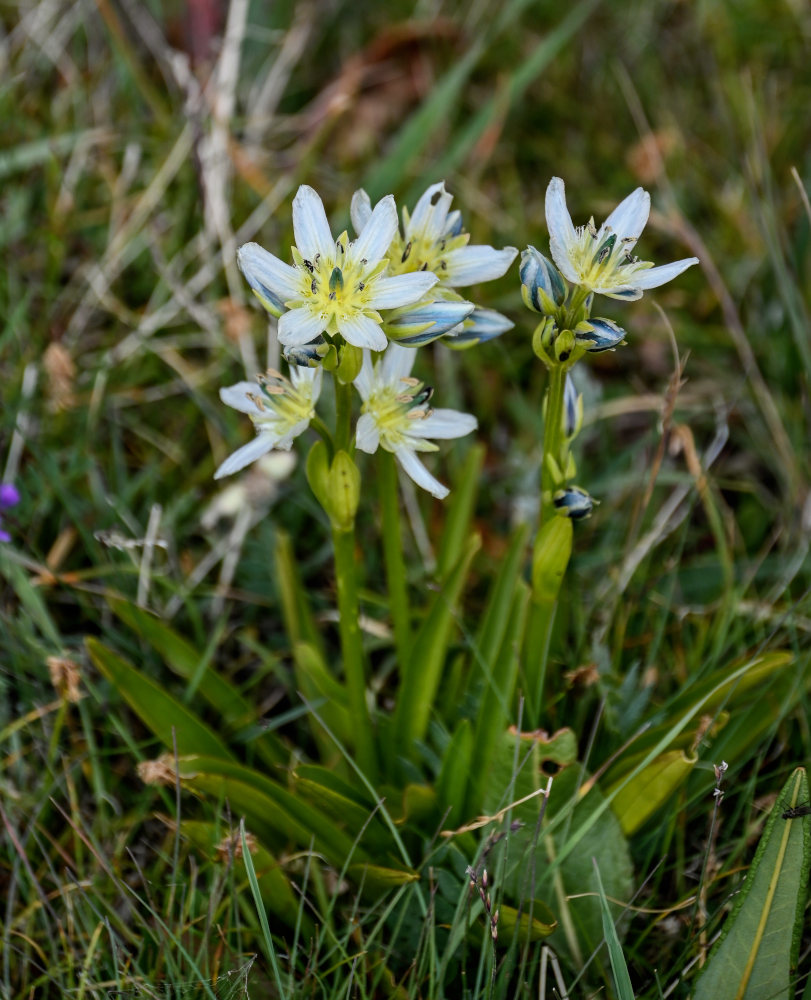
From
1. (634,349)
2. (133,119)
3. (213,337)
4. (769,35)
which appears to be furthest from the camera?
(769,35)

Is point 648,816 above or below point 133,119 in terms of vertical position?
below

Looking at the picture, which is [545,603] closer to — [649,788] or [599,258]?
[649,788]

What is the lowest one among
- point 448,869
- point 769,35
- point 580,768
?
point 448,869

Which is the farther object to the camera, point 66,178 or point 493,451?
point 66,178

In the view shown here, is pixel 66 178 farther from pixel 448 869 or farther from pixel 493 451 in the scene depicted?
pixel 448 869

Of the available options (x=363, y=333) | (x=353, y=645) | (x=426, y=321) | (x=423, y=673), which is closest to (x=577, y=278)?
(x=426, y=321)

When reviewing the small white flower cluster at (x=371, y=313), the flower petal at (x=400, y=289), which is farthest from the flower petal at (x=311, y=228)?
the flower petal at (x=400, y=289)

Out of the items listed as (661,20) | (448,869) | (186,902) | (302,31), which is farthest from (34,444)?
(661,20)
